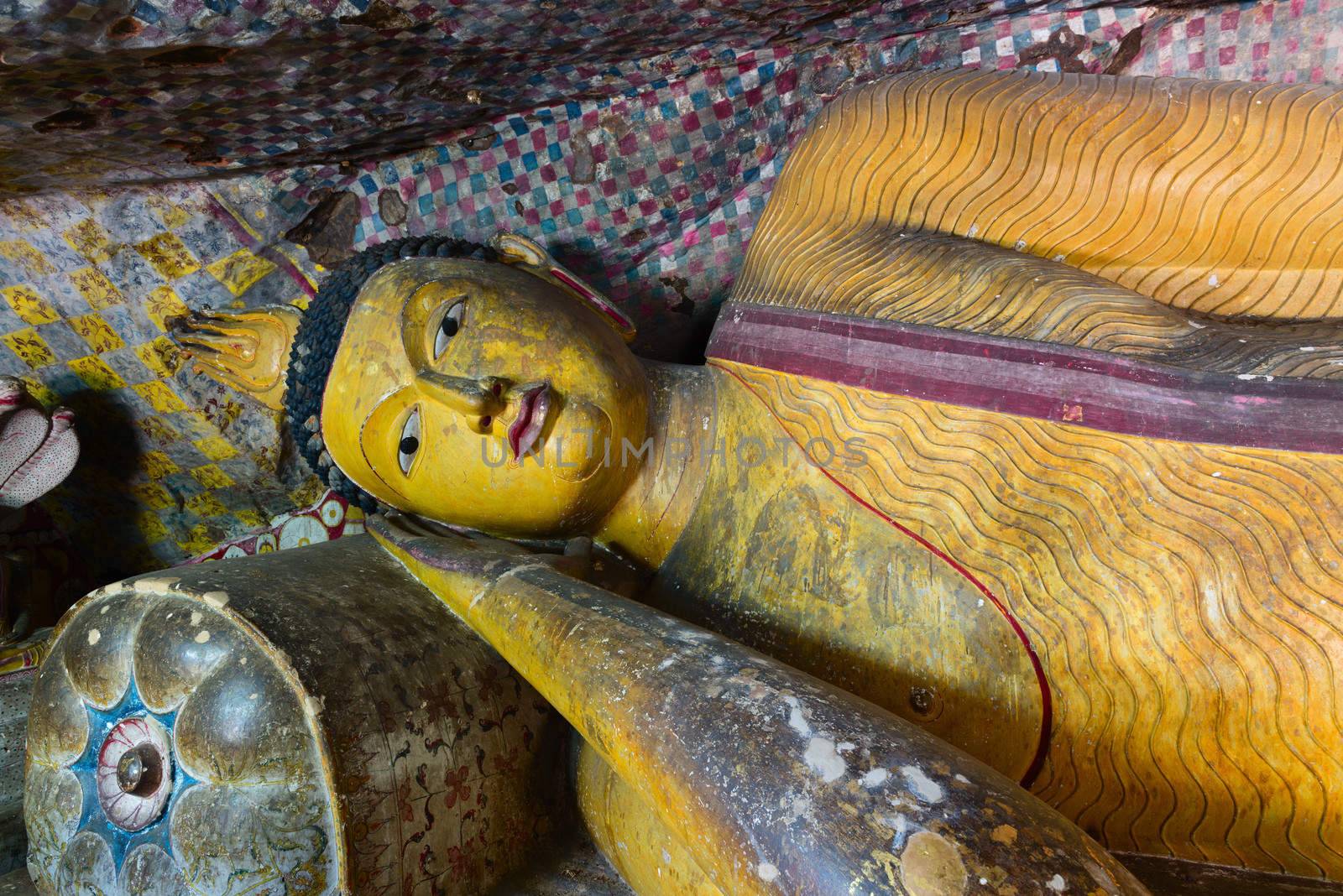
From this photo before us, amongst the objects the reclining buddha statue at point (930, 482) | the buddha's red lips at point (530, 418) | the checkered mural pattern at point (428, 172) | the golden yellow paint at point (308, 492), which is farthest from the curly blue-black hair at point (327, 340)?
the golden yellow paint at point (308, 492)

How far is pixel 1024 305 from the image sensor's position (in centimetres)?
190

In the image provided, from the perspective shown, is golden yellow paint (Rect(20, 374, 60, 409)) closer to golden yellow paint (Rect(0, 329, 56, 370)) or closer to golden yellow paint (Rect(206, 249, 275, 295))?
golden yellow paint (Rect(0, 329, 56, 370))

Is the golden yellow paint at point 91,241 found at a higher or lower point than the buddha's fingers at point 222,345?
higher

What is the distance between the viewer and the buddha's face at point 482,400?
2.00 m

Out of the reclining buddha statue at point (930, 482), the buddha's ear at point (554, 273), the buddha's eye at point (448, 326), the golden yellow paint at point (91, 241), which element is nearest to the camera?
the reclining buddha statue at point (930, 482)

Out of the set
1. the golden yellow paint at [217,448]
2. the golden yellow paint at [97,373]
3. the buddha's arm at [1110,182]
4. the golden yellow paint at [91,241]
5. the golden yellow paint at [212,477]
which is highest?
the buddha's arm at [1110,182]

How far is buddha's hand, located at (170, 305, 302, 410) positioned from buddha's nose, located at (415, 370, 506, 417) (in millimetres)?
641

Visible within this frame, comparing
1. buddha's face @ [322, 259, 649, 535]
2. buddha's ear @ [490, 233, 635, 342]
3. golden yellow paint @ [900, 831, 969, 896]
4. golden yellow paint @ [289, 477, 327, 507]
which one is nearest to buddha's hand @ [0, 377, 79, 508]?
golden yellow paint @ [289, 477, 327, 507]

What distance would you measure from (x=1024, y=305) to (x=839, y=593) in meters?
0.70

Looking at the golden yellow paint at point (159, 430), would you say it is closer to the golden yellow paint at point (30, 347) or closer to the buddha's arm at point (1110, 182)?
the golden yellow paint at point (30, 347)

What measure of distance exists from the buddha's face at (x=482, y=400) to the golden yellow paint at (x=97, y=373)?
1191 mm

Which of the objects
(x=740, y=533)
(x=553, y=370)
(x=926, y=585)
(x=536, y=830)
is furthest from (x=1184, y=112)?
(x=536, y=830)

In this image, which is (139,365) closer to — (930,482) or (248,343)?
(248,343)

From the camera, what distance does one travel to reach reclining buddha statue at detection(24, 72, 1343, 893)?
4.68 feet
